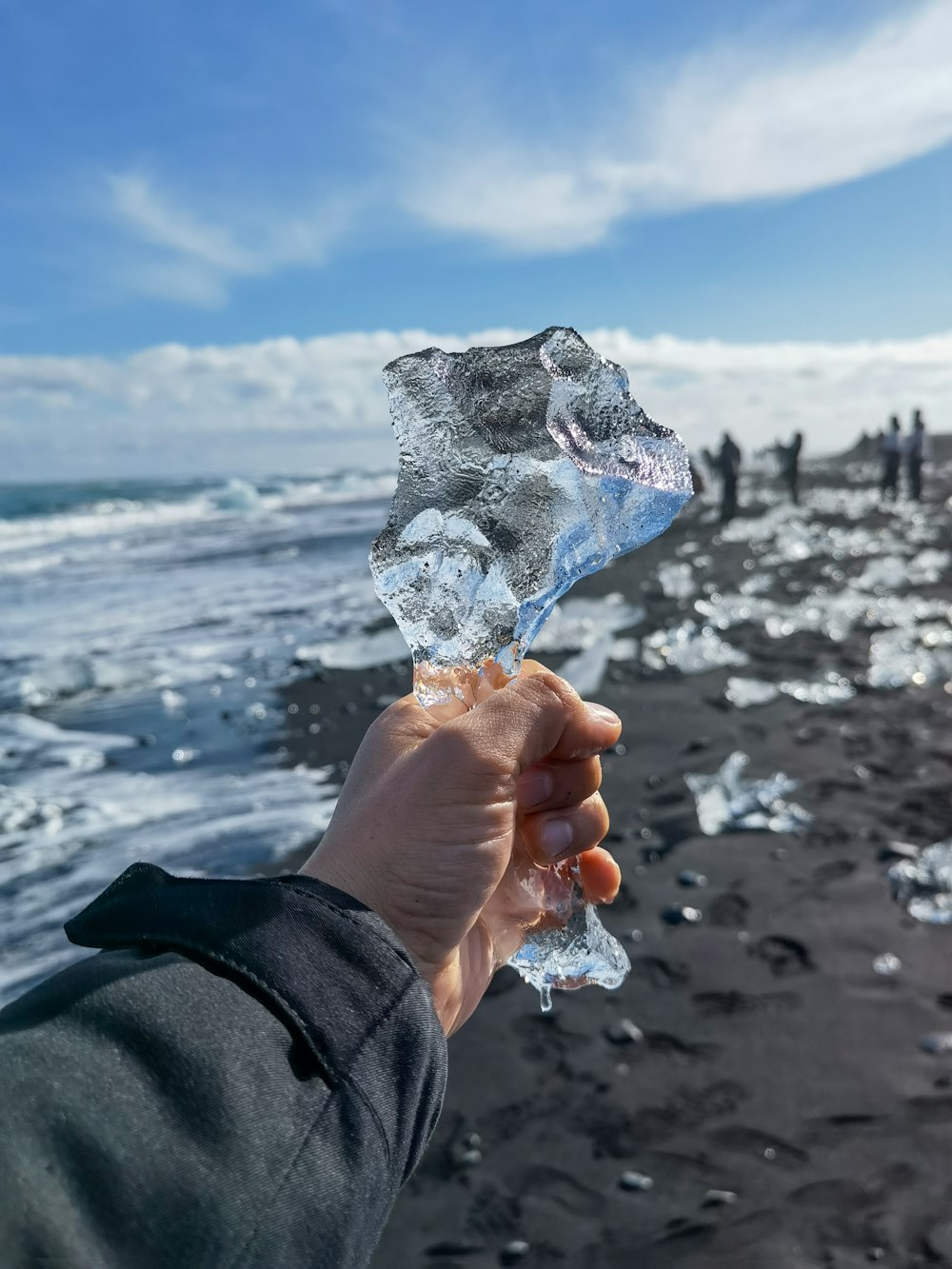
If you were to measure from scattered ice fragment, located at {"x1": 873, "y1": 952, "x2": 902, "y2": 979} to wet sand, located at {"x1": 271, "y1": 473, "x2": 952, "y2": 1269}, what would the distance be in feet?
0.14

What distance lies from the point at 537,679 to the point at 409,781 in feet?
1.03

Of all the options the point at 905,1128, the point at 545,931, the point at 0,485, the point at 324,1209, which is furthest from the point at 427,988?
the point at 0,485

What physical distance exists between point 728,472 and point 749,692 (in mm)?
16248

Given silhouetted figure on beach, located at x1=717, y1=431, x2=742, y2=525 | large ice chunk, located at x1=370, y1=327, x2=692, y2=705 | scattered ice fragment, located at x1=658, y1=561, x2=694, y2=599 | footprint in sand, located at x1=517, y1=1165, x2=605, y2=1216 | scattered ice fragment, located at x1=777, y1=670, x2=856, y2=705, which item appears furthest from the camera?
silhouetted figure on beach, located at x1=717, y1=431, x2=742, y2=525

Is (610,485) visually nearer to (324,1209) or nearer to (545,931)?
(545,931)

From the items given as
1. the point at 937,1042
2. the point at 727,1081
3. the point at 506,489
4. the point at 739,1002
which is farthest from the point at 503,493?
the point at 937,1042

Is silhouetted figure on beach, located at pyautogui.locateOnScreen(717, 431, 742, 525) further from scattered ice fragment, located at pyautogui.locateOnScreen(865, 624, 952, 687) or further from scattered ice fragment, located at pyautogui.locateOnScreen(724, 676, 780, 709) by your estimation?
scattered ice fragment, located at pyautogui.locateOnScreen(724, 676, 780, 709)

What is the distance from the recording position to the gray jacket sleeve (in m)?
0.94

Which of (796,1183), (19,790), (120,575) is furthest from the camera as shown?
(120,575)

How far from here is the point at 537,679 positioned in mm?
1657

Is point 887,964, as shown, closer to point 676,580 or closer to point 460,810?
point 460,810

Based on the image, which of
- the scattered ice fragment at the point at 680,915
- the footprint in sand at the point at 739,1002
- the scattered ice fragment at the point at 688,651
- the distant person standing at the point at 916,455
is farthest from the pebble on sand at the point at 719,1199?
the distant person standing at the point at 916,455

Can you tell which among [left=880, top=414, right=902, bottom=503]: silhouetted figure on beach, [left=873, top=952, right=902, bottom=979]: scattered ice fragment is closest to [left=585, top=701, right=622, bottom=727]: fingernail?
[left=873, top=952, right=902, bottom=979]: scattered ice fragment

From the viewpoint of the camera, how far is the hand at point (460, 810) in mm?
1520
